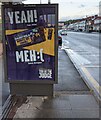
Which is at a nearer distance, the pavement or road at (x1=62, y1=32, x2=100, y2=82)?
the pavement

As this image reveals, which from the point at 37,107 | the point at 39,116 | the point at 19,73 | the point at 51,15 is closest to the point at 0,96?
the point at 19,73

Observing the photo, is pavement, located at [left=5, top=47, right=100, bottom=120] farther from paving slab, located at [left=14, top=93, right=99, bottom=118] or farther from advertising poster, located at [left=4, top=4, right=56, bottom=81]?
advertising poster, located at [left=4, top=4, right=56, bottom=81]

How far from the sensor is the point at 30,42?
20.5 feet

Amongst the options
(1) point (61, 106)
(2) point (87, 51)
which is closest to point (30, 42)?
(1) point (61, 106)

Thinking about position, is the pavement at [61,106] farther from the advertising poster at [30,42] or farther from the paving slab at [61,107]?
the advertising poster at [30,42]

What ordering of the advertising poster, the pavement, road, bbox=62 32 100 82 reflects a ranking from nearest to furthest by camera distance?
the pavement
the advertising poster
road, bbox=62 32 100 82

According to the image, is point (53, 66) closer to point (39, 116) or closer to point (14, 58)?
point (14, 58)

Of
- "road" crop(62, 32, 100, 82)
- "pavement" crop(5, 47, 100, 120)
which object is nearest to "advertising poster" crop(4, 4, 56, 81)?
"pavement" crop(5, 47, 100, 120)

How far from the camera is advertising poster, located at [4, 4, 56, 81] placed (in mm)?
6043

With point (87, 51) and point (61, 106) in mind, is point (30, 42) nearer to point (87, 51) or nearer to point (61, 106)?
point (61, 106)

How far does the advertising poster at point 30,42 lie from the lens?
19.8 feet

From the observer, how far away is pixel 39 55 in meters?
6.25

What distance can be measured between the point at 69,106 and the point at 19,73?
4.54ft

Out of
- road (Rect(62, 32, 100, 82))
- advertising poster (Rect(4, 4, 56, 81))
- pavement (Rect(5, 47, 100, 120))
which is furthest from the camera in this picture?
road (Rect(62, 32, 100, 82))
